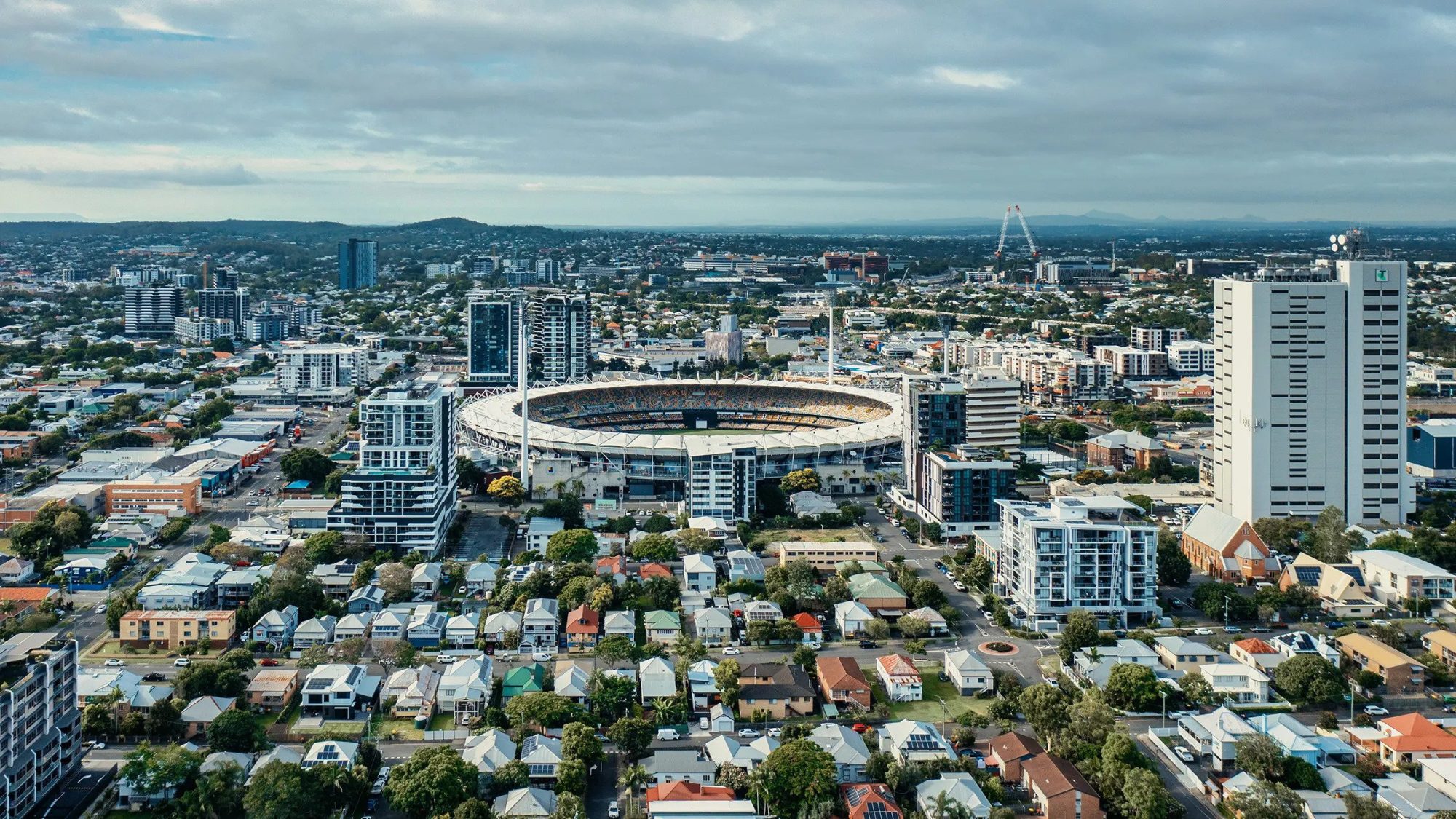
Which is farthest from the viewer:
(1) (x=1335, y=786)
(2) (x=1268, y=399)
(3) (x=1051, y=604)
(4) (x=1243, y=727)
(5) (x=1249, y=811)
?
(2) (x=1268, y=399)

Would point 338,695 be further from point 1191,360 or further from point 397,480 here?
point 1191,360

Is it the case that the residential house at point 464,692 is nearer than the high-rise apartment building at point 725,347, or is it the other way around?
the residential house at point 464,692

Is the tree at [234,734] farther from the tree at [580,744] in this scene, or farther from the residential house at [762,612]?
the residential house at [762,612]

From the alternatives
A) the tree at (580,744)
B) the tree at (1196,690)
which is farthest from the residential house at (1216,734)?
the tree at (580,744)

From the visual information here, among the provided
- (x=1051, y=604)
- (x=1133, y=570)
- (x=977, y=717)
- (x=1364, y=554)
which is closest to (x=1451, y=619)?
(x=1364, y=554)

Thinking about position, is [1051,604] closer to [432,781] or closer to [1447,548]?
[1447,548]

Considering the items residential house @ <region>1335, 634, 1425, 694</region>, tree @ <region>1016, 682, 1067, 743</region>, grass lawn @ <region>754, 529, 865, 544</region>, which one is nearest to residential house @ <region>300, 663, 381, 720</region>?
tree @ <region>1016, 682, 1067, 743</region>
